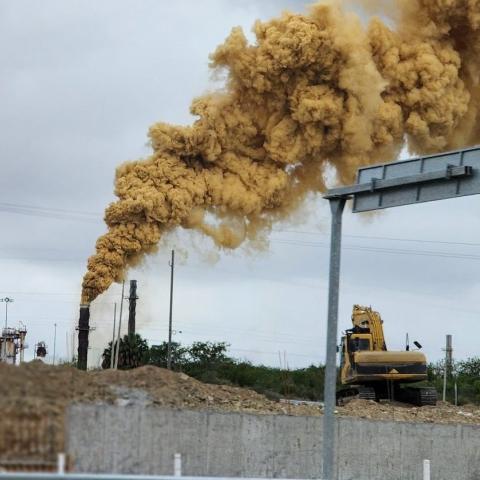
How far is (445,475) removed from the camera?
30.4 m

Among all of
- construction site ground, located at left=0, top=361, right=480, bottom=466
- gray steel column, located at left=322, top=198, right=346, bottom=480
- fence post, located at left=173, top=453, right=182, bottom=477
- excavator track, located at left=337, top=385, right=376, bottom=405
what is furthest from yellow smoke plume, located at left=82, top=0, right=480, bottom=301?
fence post, located at left=173, top=453, right=182, bottom=477

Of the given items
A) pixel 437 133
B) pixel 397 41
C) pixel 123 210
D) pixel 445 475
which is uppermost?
pixel 397 41

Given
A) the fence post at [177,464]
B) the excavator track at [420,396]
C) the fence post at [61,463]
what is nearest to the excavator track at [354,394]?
the excavator track at [420,396]

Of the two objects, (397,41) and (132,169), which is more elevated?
(397,41)

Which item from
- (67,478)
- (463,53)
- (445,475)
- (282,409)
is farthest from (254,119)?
(67,478)

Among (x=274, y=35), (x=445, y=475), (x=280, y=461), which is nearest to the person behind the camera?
(x=280, y=461)

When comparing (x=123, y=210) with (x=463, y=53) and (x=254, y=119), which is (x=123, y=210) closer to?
(x=254, y=119)

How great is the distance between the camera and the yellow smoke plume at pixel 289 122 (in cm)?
4509

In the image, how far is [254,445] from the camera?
26781 millimetres

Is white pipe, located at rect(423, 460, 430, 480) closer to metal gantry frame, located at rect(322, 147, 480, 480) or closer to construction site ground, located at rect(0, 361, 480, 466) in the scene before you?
metal gantry frame, located at rect(322, 147, 480, 480)

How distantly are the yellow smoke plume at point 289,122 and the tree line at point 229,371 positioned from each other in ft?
51.8

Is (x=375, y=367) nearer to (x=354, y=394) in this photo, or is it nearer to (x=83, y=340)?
(x=354, y=394)

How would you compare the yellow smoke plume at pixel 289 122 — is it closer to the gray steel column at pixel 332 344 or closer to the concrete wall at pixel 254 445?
the concrete wall at pixel 254 445

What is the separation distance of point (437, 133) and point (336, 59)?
576 cm
